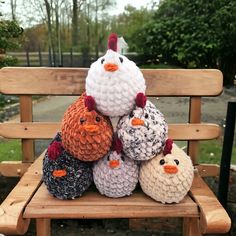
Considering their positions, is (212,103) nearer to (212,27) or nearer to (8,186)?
(212,27)

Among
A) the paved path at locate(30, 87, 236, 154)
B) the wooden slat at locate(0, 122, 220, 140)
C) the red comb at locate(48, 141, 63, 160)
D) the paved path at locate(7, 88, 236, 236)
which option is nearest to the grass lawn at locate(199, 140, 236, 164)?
the paved path at locate(7, 88, 236, 236)

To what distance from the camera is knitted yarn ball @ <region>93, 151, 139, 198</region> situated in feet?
4.34

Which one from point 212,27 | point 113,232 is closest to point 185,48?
point 212,27

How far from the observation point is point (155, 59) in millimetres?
8680

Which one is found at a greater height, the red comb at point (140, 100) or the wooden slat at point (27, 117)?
the red comb at point (140, 100)

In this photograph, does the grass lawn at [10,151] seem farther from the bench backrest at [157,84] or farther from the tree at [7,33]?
the bench backrest at [157,84]

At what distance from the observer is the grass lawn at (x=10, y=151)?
10.5ft

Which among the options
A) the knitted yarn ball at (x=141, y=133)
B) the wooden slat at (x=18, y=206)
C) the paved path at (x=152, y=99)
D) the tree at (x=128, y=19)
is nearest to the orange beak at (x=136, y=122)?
the knitted yarn ball at (x=141, y=133)

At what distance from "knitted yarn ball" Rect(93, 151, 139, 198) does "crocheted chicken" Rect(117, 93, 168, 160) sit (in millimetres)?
43

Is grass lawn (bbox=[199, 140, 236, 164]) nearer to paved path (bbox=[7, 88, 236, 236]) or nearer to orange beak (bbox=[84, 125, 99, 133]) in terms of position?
paved path (bbox=[7, 88, 236, 236])

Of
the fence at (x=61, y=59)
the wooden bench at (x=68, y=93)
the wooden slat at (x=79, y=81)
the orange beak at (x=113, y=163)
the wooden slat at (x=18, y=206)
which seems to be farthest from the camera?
the fence at (x=61, y=59)

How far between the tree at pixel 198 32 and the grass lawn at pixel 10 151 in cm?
272

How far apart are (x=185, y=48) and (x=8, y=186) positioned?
4005 mm

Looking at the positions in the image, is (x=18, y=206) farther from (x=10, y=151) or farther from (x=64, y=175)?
(x=10, y=151)
